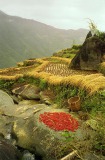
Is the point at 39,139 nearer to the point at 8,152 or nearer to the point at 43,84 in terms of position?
the point at 8,152

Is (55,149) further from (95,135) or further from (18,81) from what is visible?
(18,81)

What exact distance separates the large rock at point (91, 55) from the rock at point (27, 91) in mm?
4962

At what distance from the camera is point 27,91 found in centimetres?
2008

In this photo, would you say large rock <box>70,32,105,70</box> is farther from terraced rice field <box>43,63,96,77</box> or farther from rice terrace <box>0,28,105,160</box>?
terraced rice field <box>43,63,96,77</box>

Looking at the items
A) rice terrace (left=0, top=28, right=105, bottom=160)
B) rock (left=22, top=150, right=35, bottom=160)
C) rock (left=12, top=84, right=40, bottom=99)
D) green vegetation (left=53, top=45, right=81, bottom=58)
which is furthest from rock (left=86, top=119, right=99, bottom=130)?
green vegetation (left=53, top=45, right=81, bottom=58)

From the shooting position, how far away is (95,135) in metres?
10.9

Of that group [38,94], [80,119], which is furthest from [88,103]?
[38,94]

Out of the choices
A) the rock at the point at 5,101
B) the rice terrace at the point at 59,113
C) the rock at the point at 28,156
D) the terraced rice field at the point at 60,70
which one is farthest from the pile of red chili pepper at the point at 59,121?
the terraced rice field at the point at 60,70

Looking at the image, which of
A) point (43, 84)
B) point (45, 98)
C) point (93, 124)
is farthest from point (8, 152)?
point (43, 84)

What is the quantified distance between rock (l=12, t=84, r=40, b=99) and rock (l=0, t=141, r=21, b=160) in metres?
7.93

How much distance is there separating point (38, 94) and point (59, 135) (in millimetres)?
8016

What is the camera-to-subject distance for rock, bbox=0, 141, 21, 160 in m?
10.6

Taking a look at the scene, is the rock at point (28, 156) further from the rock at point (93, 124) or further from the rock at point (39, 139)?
the rock at point (93, 124)

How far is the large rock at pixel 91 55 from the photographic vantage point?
2267 centimetres
